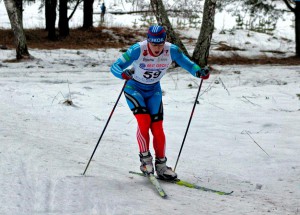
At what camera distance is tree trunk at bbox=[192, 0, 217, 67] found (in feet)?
42.6

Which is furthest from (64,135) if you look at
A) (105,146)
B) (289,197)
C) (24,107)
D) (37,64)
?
(37,64)

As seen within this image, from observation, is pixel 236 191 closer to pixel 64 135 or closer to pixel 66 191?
pixel 66 191

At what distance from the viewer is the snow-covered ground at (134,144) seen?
4465mm

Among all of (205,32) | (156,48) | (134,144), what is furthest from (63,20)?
(156,48)

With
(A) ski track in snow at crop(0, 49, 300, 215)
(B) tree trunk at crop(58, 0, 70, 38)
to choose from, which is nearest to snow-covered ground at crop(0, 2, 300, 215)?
(A) ski track in snow at crop(0, 49, 300, 215)

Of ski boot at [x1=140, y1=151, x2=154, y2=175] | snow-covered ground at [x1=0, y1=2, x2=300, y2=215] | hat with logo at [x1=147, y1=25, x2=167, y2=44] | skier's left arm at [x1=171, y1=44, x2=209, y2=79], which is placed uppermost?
hat with logo at [x1=147, y1=25, x2=167, y2=44]

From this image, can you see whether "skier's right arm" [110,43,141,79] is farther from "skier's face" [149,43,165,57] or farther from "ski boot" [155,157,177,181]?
"ski boot" [155,157,177,181]

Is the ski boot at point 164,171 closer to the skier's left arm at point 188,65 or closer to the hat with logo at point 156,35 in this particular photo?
the skier's left arm at point 188,65

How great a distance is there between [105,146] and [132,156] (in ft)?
1.80

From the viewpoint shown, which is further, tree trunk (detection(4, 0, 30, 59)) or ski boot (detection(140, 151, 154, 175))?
tree trunk (detection(4, 0, 30, 59))

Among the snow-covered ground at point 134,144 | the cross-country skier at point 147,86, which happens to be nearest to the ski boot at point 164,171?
the cross-country skier at point 147,86

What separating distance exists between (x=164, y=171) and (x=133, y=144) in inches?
80.7

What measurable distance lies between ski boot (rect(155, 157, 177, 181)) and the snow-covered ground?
6.3 inches

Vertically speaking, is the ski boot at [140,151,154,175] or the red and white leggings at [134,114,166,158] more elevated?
the red and white leggings at [134,114,166,158]
